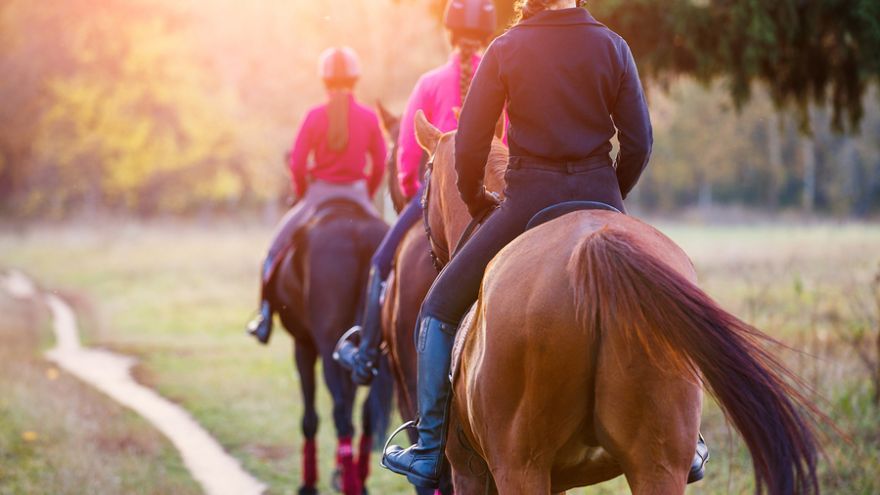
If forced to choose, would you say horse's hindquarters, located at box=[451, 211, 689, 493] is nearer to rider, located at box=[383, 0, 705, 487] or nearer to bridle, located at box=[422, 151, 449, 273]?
rider, located at box=[383, 0, 705, 487]

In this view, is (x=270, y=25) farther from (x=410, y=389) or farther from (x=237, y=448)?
(x=410, y=389)

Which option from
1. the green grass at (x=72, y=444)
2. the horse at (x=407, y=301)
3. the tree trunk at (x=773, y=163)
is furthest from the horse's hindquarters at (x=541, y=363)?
the tree trunk at (x=773, y=163)

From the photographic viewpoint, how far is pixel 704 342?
11.0 ft

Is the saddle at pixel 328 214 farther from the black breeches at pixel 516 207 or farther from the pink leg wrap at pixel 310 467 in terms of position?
the black breeches at pixel 516 207

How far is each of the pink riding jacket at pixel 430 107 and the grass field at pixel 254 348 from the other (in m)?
2.81

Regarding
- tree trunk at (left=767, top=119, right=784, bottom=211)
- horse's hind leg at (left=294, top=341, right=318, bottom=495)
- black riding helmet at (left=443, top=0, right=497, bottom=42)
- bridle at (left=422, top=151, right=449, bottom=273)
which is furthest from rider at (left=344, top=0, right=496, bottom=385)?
tree trunk at (left=767, top=119, right=784, bottom=211)

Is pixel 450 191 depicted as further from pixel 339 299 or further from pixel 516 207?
pixel 339 299

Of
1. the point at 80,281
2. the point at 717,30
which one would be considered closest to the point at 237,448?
the point at 717,30

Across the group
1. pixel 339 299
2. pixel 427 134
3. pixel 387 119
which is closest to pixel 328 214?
pixel 339 299

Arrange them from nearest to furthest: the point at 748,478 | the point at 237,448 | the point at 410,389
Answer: the point at 410,389
the point at 748,478
the point at 237,448

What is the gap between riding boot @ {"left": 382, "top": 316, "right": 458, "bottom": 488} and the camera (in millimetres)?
4617

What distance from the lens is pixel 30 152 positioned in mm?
50531

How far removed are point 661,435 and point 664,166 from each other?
65.1 m

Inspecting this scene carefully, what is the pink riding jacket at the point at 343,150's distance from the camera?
855cm
